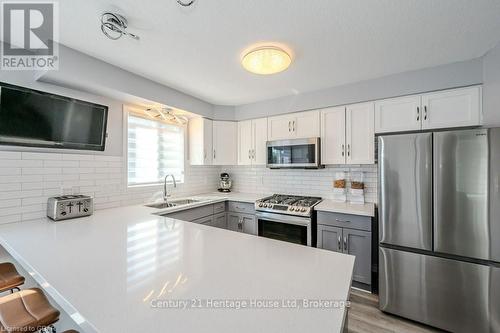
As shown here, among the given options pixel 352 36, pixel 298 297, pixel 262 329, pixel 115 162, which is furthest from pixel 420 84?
pixel 115 162

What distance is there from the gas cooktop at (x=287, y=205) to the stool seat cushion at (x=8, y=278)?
7.09 ft

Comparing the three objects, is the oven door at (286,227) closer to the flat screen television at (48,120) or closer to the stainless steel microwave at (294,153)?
the stainless steel microwave at (294,153)

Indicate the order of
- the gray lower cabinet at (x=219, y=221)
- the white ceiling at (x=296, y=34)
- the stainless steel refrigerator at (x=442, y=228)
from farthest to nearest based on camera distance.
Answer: the gray lower cabinet at (x=219, y=221)
the stainless steel refrigerator at (x=442, y=228)
the white ceiling at (x=296, y=34)

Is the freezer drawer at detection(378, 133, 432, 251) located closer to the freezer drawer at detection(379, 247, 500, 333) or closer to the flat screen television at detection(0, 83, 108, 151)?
the freezer drawer at detection(379, 247, 500, 333)

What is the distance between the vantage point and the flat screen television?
5.36 ft

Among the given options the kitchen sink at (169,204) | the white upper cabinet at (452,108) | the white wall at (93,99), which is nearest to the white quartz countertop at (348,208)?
the white upper cabinet at (452,108)

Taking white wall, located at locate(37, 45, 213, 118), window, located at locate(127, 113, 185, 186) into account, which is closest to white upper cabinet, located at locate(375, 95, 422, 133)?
white wall, located at locate(37, 45, 213, 118)

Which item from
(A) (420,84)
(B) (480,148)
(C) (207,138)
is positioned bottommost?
(B) (480,148)

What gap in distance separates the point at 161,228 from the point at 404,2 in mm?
2218

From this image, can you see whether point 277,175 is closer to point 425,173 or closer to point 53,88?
point 425,173

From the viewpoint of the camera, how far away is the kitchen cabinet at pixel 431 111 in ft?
6.50

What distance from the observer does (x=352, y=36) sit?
5.14 ft

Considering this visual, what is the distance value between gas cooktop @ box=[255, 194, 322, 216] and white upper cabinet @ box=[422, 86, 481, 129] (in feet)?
4.85

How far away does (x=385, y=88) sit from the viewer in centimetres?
233
